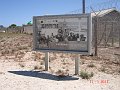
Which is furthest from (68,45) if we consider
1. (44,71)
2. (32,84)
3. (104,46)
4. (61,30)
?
(104,46)

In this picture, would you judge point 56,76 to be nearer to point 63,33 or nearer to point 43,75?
point 43,75

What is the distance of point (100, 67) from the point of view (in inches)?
571

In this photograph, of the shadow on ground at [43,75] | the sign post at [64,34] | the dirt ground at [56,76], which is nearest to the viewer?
the dirt ground at [56,76]

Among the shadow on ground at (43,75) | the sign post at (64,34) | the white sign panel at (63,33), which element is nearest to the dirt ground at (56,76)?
the shadow on ground at (43,75)

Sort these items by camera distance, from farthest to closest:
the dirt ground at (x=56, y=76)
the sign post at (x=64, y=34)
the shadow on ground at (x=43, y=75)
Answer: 1. the sign post at (x=64, y=34)
2. the shadow on ground at (x=43, y=75)
3. the dirt ground at (x=56, y=76)

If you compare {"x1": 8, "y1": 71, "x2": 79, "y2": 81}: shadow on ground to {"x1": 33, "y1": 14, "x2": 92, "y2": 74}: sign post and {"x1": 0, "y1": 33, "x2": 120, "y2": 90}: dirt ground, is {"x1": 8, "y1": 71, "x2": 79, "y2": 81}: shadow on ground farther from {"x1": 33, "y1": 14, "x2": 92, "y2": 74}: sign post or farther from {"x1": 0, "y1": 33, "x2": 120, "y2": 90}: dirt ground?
{"x1": 33, "y1": 14, "x2": 92, "y2": 74}: sign post

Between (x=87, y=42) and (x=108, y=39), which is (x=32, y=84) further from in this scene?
(x=108, y=39)

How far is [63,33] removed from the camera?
13047mm

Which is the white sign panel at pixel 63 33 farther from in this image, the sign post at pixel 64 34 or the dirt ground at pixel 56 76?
the dirt ground at pixel 56 76

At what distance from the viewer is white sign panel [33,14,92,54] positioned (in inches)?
490

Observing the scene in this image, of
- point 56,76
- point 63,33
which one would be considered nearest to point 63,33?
point 63,33

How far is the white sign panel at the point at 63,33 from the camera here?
1244 centimetres

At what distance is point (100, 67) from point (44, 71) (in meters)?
2.54

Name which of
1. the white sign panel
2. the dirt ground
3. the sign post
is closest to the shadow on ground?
the dirt ground
